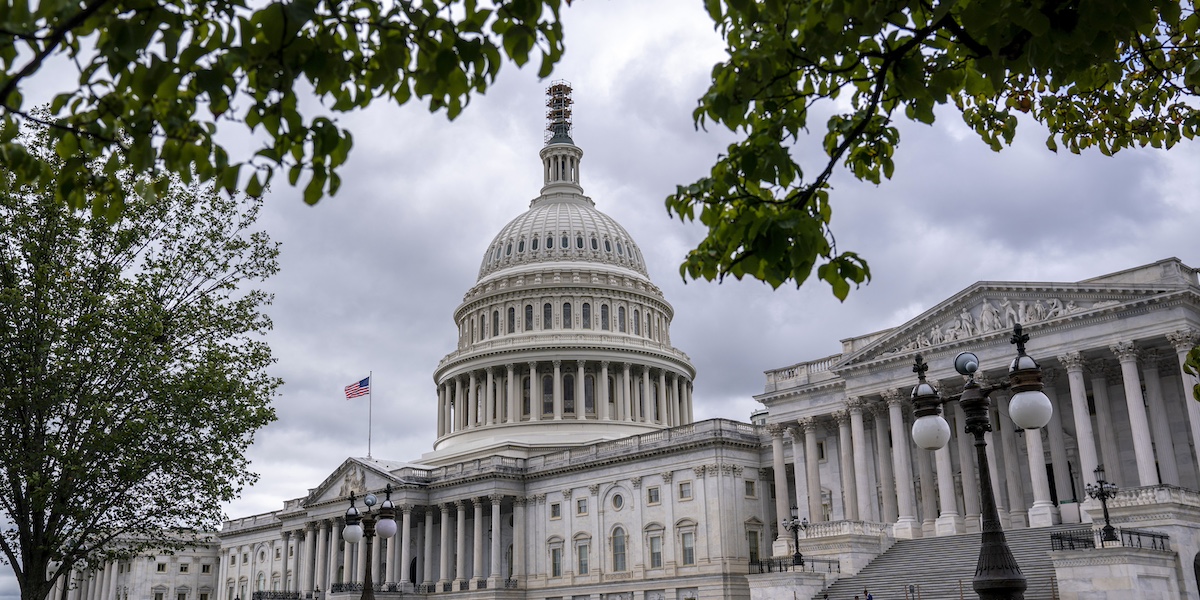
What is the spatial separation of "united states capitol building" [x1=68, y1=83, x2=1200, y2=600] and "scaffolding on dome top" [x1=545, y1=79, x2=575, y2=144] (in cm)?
35

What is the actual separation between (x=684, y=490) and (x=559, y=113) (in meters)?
58.2

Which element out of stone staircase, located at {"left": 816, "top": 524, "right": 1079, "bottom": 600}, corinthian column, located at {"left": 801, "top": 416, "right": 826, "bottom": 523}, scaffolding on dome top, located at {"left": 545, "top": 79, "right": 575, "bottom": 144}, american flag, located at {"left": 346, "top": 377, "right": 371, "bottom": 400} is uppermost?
scaffolding on dome top, located at {"left": 545, "top": 79, "right": 575, "bottom": 144}

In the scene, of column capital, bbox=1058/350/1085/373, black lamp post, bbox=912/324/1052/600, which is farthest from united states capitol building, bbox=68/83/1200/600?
black lamp post, bbox=912/324/1052/600

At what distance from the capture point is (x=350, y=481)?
91.4 m

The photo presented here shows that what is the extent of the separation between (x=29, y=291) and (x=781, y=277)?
2104 cm

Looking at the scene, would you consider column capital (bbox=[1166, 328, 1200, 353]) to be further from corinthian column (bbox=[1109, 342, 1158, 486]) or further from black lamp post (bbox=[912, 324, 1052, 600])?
black lamp post (bbox=[912, 324, 1052, 600])

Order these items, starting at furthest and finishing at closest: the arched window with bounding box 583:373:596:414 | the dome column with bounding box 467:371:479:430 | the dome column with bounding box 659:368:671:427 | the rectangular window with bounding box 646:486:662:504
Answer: the dome column with bounding box 659:368:671:427, the dome column with bounding box 467:371:479:430, the arched window with bounding box 583:373:596:414, the rectangular window with bounding box 646:486:662:504

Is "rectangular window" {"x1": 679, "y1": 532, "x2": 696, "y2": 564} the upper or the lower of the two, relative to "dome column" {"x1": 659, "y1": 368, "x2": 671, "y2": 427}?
lower

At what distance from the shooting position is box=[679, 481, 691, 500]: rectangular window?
7306 cm

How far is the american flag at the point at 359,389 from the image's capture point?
87.5 metres

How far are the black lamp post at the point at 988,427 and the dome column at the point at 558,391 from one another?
80918mm

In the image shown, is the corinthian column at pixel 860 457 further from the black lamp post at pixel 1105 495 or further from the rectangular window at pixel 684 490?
the rectangular window at pixel 684 490

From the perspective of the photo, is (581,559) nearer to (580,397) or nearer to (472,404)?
(580,397)

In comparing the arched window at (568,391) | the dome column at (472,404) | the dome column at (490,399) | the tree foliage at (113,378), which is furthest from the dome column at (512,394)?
the tree foliage at (113,378)
